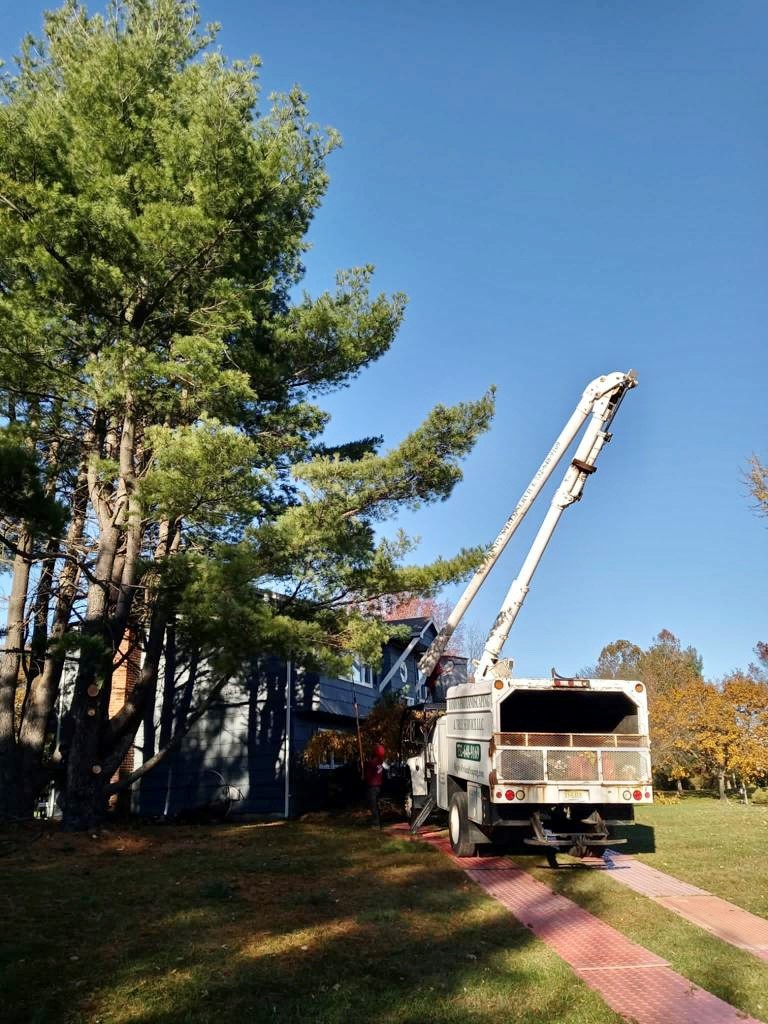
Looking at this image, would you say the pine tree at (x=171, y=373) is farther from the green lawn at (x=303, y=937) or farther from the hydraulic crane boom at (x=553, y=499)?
the green lawn at (x=303, y=937)

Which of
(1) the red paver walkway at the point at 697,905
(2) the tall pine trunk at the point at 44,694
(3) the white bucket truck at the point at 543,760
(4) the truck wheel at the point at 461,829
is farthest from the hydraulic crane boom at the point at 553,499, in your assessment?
(2) the tall pine trunk at the point at 44,694

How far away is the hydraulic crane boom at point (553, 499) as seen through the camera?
1524 cm

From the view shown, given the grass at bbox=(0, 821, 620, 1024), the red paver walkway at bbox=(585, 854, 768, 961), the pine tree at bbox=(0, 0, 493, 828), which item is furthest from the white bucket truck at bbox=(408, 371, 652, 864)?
the pine tree at bbox=(0, 0, 493, 828)

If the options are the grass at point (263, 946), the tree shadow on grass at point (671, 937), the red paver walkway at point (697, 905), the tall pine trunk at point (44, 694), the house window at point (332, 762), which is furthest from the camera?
the house window at point (332, 762)

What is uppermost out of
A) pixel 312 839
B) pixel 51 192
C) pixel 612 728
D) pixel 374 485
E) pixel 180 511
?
pixel 51 192

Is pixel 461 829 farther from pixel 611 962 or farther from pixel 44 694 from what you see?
pixel 44 694

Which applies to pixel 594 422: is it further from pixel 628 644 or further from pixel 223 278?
pixel 628 644

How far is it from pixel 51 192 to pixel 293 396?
580 cm

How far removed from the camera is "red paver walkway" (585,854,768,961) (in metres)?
7.94

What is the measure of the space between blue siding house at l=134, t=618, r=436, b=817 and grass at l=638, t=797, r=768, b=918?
7232mm

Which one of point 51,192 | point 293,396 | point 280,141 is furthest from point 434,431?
point 51,192

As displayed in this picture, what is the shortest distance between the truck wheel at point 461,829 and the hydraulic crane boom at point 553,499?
2.62m

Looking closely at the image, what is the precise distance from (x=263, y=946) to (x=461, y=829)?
19.6 ft

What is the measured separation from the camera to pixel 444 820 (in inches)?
662
